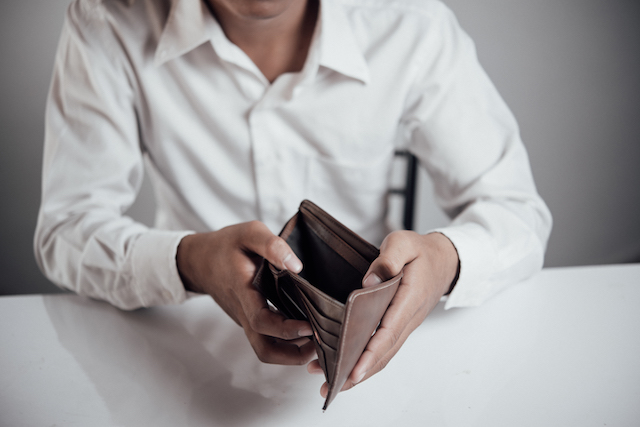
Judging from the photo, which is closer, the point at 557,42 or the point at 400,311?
the point at 400,311

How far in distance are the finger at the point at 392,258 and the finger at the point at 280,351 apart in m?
0.10

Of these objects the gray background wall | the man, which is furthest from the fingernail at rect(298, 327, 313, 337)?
the gray background wall

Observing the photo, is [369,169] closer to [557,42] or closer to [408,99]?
[408,99]

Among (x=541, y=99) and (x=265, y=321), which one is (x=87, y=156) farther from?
(x=541, y=99)

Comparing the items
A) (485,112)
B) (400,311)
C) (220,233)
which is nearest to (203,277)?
(220,233)

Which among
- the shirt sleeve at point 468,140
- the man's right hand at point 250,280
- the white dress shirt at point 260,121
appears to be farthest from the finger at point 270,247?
the shirt sleeve at point 468,140

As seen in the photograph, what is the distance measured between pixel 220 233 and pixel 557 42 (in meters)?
1.35

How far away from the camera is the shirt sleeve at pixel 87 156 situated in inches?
23.8

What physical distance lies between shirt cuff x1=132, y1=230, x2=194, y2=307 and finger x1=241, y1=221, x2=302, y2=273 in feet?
0.46

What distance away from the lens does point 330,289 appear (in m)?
0.45

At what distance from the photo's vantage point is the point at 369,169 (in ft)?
2.57

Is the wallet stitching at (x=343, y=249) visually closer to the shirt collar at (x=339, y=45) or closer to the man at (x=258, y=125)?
the man at (x=258, y=125)

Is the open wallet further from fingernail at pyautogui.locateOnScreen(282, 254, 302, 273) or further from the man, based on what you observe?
the man

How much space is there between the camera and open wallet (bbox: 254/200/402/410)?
293 millimetres
